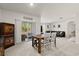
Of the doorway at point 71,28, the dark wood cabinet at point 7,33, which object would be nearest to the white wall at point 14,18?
the dark wood cabinet at point 7,33

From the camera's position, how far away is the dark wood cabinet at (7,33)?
15.6ft

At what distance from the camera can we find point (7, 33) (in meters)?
5.02

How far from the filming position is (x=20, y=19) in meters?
4.86

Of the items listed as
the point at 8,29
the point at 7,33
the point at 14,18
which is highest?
the point at 14,18

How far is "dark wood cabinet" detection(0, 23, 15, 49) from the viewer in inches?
187

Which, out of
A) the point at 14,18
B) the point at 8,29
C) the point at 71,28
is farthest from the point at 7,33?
the point at 71,28

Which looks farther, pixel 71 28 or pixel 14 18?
pixel 71 28

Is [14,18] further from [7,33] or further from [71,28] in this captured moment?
[71,28]

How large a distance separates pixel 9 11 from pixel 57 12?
84.2 inches

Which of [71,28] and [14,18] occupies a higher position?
[14,18]

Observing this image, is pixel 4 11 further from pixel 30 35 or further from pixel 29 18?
pixel 30 35

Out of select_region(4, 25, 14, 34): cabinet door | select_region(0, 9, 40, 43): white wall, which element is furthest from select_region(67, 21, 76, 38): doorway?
select_region(4, 25, 14, 34): cabinet door

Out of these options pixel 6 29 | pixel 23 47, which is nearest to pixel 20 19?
pixel 6 29

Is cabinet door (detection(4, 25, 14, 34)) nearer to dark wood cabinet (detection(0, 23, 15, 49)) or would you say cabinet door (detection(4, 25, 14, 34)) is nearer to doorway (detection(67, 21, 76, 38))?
dark wood cabinet (detection(0, 23, 15, 49))
